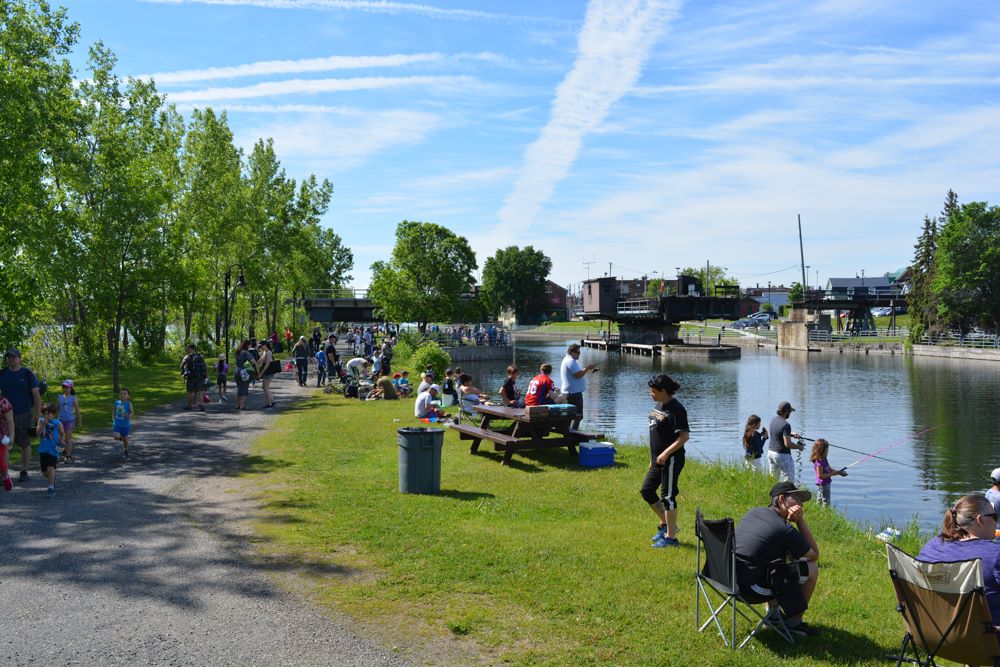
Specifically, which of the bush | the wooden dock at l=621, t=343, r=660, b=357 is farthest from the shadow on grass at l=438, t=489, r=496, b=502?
the wooden dock at l=621, t=343, r=660, b=357

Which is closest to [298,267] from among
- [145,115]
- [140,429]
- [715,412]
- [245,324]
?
[245,324]

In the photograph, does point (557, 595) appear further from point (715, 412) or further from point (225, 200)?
point (225, 200)

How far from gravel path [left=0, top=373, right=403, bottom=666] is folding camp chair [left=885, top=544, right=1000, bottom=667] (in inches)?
152

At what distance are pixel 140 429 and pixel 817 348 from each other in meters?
77.0

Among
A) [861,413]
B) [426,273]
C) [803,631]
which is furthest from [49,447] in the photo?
[426,273]

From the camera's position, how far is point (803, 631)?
6.48 m

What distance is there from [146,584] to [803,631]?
6257mm

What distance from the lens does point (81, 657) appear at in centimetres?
593

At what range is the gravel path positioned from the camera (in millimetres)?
6090

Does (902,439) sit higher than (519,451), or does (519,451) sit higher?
(519,451)

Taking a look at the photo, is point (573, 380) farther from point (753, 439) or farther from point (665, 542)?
point (665, 542)

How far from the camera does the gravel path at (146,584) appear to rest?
6.09 meters

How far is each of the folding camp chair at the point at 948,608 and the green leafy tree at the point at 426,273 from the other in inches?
2679

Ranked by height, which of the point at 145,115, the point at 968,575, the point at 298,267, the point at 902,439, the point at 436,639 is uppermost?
the point at 145,115
